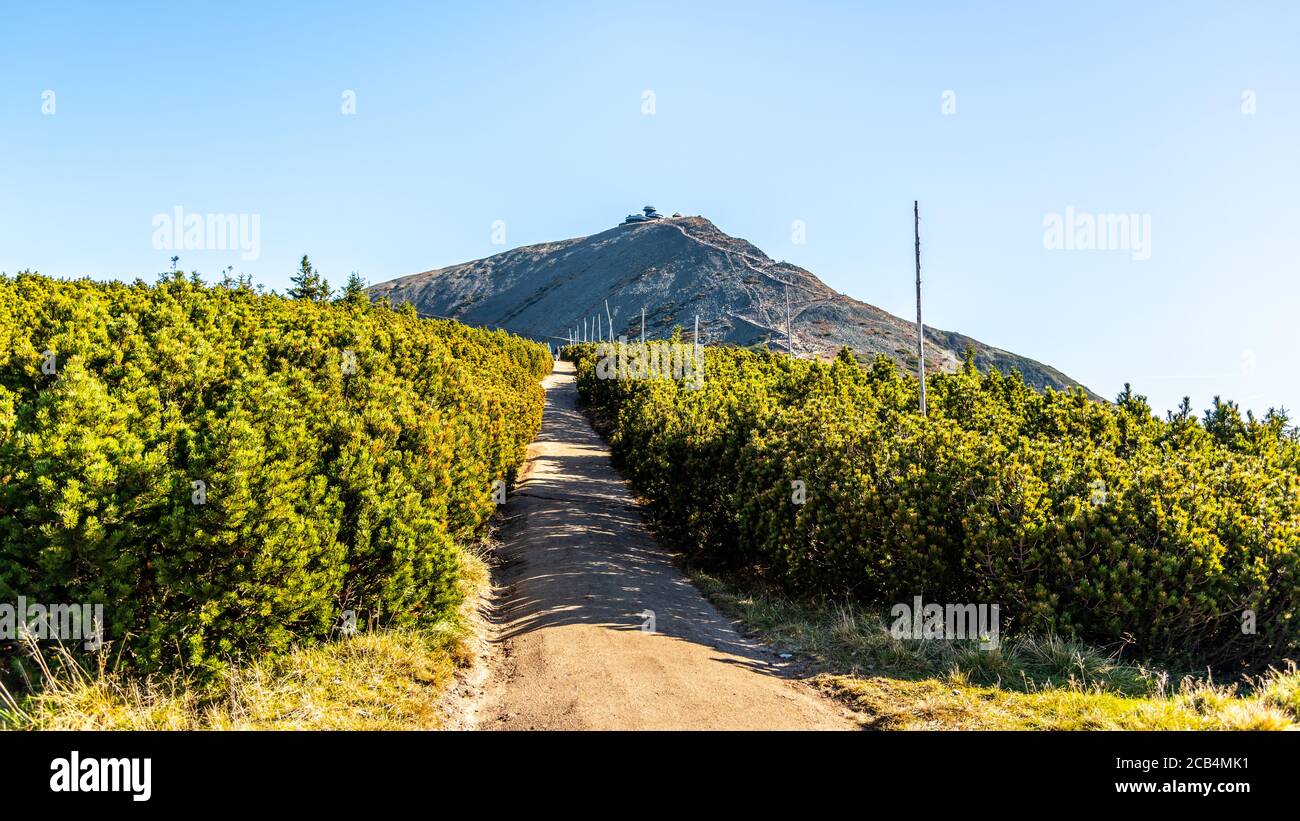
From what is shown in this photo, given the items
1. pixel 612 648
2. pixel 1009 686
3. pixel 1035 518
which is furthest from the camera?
pixel 612 648

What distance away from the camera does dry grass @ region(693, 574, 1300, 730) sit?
208 inches

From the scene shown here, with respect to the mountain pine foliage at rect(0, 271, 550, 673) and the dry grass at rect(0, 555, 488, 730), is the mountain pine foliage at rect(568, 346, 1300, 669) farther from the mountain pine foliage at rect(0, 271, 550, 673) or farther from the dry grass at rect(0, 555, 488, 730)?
the dry grass at rect(0, 555, 488, 730)

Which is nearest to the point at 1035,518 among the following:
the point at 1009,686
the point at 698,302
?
the point at 1009,686

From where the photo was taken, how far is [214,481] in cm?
551

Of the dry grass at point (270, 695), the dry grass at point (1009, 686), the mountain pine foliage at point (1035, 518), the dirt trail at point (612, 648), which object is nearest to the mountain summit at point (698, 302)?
the mountain pine foliage at point (1035, 518)

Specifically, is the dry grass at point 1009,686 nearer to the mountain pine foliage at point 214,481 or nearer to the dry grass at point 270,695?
the dry grass at point 270,695

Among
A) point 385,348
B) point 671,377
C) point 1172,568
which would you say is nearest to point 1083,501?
point 1172,568

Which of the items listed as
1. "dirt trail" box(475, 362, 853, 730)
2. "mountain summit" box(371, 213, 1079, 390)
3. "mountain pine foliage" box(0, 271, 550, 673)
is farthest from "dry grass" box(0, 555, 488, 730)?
"mountain summit" box(371, 213, 1079, 390)

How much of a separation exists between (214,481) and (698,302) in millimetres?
138359

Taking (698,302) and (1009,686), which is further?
(698,302)

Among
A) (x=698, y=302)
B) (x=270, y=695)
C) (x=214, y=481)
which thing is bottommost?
(x=270, y=695)

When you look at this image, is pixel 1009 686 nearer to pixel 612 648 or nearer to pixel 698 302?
pixel 612 648

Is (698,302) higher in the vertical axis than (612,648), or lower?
higher
